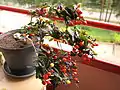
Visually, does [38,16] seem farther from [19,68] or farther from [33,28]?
[19,68]

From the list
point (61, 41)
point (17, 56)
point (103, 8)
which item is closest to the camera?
point (61, 41)

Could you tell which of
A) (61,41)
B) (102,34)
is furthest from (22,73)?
(102,34)

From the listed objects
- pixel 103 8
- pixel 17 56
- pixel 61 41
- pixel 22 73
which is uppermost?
pixel 103 8

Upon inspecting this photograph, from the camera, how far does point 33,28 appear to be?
3.33ft

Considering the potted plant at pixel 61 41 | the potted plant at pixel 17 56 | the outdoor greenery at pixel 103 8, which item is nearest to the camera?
the potted plant at pixel 61 41

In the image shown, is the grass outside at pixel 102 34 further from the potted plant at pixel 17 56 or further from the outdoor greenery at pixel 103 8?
the potted plant at pixel 17 56

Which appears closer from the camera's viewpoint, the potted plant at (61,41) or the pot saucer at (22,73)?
the potted plant at (61,41)

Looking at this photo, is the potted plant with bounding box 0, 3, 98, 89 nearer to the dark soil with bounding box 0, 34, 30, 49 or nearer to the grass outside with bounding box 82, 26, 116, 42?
the dark soil with bounding box 0, 34, 30, 49

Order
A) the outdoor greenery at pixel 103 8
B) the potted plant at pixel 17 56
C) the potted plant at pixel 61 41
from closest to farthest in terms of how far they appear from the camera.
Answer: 1. the potted plant at pixel 61 41
2. the potted plant at pixel 17 56
3. the outdoor greenery at pixel 103 8

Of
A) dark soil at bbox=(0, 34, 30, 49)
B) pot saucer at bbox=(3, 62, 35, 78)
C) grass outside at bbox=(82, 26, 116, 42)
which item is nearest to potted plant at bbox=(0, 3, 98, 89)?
dark soil at bbox=(0, 34, 30, 49)

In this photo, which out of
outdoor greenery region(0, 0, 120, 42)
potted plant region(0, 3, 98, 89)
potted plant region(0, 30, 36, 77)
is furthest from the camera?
outdoor greenery region(0, 0, 120, 42)

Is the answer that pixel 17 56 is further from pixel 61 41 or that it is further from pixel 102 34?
pixel 102 34

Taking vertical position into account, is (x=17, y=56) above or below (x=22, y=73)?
above

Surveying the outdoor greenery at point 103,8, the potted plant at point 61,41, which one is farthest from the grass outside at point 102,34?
the potted plant at point 61,41
